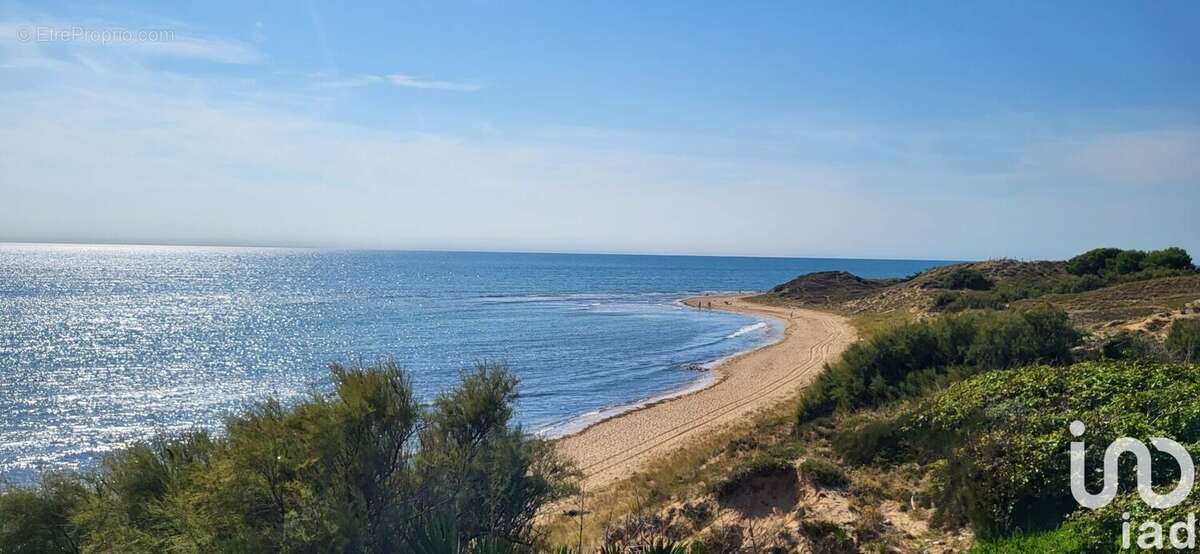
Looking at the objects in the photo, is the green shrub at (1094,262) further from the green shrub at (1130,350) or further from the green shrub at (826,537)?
the green shrub at (826,537)

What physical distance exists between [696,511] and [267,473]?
6.32m

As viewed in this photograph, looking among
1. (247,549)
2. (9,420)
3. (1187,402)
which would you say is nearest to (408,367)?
(9,420)

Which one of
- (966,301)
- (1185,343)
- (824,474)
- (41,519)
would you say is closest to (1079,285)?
(966,301)

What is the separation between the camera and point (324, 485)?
7.91m

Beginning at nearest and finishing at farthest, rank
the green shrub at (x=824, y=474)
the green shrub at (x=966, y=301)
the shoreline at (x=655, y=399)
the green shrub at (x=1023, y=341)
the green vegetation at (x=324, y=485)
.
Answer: the green vegetation at (x=324, y=485)
the green shrub at (x=824, y=474)
the green shrub at (x=1023, y=341)
the shoreline at (x=655, y=399)
the green shrub at (x=966, y=301)

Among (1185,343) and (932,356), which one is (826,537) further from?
(1185,343)

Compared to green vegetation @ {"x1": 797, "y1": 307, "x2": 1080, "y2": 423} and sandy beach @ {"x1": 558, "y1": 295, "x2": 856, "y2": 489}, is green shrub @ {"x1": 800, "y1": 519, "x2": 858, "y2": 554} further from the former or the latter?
sandy beach @ {"x1": 558, "y1": 295, "x2": 856, "y2": 489}

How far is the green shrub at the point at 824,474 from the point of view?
1052 centimetres

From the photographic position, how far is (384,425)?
351 inches

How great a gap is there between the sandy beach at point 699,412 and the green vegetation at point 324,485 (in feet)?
26.6

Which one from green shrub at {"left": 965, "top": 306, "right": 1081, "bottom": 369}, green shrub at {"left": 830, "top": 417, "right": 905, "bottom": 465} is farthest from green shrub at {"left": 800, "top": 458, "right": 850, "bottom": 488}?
green shrub at {"left": 965, "top": 306, "right": 1081, "bottom": 369}

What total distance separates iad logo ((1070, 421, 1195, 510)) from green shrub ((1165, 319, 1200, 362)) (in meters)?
8.52

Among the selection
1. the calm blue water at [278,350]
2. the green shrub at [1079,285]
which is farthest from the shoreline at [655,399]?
the green shrub at [1079,285]

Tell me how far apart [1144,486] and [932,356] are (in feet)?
34.9
